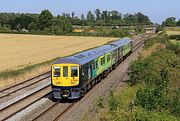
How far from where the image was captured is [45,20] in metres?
142

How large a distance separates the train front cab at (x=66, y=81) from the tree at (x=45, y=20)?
392ft

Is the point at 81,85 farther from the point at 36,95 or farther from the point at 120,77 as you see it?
the point at 120,77

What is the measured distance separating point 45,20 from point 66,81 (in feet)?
403

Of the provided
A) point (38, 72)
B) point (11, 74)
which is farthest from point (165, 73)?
point (38, 72)

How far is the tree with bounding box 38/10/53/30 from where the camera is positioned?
13925 cm

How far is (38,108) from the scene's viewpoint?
66.0 ft

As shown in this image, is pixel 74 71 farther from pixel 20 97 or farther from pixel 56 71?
pixel 20 97

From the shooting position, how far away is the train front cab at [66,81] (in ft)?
69.1

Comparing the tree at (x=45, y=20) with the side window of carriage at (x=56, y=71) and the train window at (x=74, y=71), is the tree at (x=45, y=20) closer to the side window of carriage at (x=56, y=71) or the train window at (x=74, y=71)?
the side window of carriage at (x=56, y=71)

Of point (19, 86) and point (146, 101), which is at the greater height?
point (146, 101)

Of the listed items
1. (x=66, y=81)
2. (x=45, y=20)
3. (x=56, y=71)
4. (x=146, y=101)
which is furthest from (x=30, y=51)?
(x=45, y=20)

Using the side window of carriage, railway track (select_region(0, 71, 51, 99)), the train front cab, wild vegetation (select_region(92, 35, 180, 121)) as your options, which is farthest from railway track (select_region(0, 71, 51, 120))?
→ wild vegetation (select_region(92, 35, 180, 121))

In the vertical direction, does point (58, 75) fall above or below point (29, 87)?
above

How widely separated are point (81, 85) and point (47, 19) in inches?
4800
